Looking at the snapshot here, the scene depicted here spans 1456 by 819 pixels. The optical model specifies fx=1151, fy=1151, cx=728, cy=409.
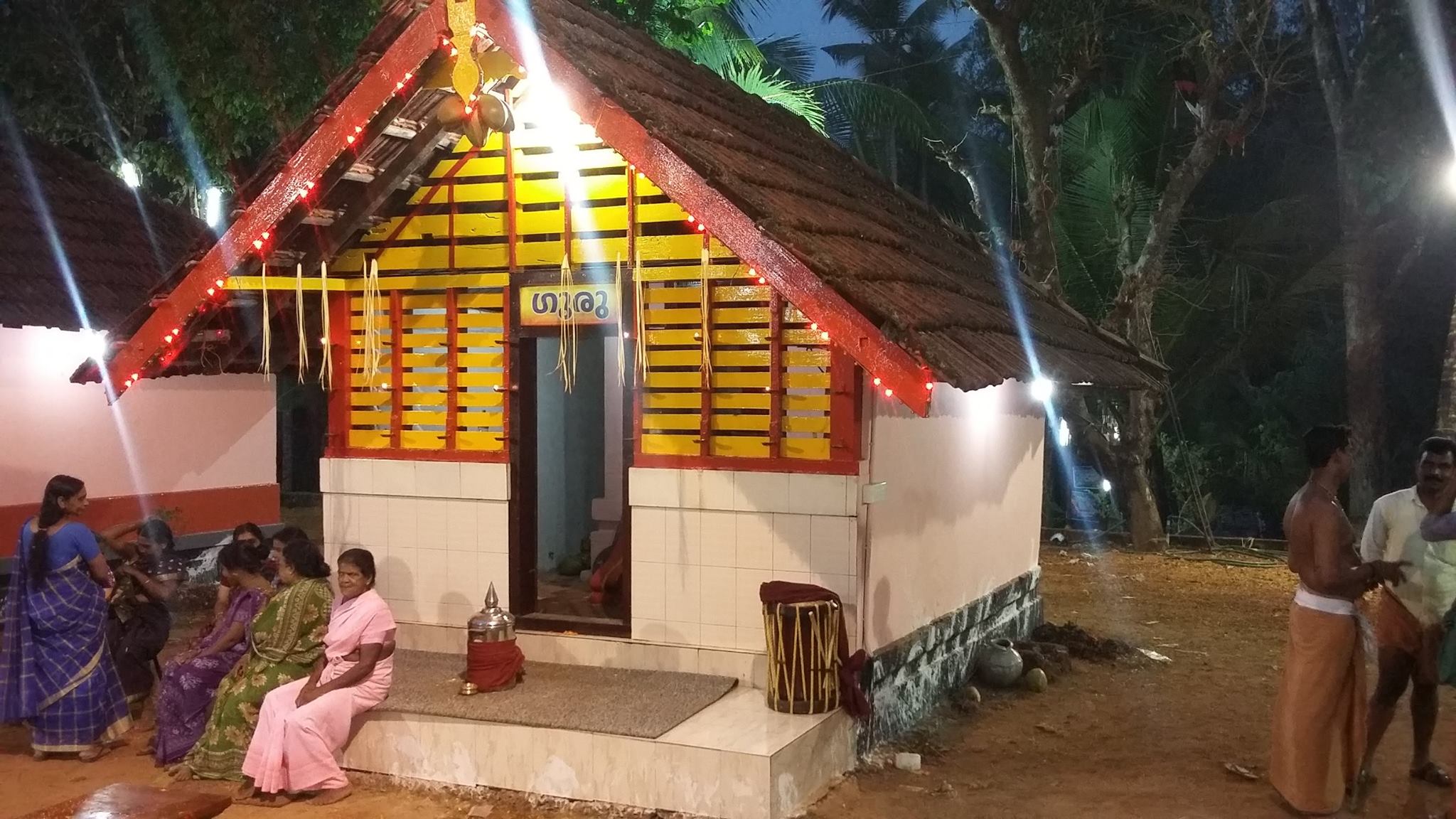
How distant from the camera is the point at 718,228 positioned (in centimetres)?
624

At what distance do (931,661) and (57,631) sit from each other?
576 cm

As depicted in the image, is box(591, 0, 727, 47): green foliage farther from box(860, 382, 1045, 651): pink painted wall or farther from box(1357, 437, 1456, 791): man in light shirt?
box(1357, 437, 1456, 791): man in light shirt

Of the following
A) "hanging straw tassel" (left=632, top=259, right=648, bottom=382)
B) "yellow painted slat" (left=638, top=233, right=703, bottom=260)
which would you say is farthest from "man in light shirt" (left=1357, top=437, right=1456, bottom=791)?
"hanging straw tassel" (left=632, top=259, right=648, bottom=382)

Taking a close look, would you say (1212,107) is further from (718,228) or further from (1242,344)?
(718,228)

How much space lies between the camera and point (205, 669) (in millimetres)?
7059

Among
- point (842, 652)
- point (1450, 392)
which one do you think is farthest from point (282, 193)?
point (1450, 392)

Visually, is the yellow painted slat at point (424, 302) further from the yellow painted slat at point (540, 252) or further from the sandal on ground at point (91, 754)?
the sandal on ground at point (91, 754)

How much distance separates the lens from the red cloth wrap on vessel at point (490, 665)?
23.1ft

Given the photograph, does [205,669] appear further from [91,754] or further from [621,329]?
[621,329]

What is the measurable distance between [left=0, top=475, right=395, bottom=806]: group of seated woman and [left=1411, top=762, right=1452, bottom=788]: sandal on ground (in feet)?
19.7

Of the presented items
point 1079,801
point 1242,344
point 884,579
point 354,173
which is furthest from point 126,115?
point 1242,344

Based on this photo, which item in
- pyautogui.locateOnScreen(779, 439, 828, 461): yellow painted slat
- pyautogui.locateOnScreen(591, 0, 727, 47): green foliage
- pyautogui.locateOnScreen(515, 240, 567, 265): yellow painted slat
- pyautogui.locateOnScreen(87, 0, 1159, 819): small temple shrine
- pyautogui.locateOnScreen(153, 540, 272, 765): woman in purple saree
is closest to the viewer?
pyautogui.locateOnScreen(87, 0, 1159, 819): small temple shrine

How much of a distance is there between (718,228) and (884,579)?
2594 mm

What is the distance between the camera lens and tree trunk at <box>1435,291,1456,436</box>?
1094 centimetres
